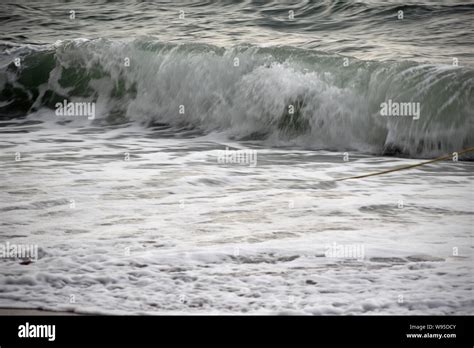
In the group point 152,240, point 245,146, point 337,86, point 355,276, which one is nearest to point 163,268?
point 152,240

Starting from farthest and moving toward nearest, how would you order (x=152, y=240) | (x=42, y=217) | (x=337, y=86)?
1. (x=337, y=86)
2. (x=42, y=217)
3. (x=152, y=240)

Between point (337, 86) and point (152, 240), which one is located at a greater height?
point (337, 86)

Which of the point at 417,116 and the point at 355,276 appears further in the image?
the point at 417,116

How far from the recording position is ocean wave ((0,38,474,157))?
8.12 meters

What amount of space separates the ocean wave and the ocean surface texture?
0.08 ft

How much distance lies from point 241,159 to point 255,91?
2437mm

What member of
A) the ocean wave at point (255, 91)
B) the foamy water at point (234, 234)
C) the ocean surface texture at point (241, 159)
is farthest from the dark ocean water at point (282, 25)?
the foamy water at point (234, 234)

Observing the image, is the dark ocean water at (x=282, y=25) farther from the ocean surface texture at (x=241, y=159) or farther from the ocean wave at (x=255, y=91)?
the ocean wave at (x=255, y=91)

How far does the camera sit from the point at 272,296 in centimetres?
364

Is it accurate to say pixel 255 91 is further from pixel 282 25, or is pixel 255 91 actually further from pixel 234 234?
pixel 234 234

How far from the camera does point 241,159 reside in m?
7.27

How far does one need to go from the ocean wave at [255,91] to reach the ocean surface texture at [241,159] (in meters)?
0.02

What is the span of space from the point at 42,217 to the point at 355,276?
2.06 metres
